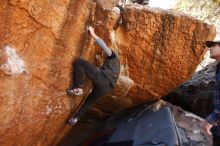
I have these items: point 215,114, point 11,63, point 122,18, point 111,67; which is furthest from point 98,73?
point 215,114

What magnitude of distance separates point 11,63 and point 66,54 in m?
0.92

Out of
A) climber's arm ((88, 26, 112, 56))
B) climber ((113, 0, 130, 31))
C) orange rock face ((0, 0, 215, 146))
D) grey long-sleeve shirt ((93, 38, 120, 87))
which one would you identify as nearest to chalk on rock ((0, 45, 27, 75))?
orange rock face ((0, 0, 215, 146))

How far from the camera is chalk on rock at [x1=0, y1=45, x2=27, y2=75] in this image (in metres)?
4.56

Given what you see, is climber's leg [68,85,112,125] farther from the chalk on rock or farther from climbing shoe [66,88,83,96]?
the chalk on rock

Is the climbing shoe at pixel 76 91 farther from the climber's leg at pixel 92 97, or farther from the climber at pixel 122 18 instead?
the climber at pixel 122 18

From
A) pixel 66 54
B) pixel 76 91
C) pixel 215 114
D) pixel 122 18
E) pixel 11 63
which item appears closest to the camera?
pixel 215 114

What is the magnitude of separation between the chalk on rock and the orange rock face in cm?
2

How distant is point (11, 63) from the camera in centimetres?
466

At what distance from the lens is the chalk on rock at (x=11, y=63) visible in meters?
4.56

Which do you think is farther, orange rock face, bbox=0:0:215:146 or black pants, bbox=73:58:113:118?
black pants, bbox=73:58:113:118

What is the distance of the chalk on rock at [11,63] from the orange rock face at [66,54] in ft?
0.07

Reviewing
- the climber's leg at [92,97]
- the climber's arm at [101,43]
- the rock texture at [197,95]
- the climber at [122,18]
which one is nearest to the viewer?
the climber's arm at [101,43]

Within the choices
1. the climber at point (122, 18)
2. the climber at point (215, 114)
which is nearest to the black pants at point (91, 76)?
the climber at point (122, 18)

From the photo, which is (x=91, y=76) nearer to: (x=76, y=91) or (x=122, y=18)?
(x=76, y=91)
